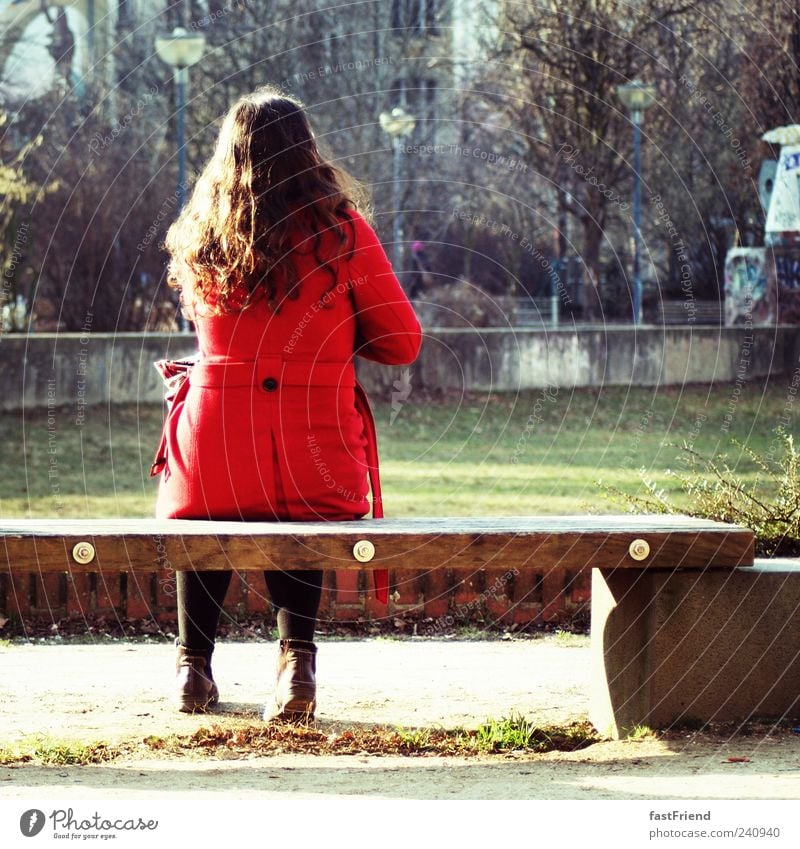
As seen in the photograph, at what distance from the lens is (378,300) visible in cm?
402

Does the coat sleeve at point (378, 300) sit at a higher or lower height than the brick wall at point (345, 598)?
higher

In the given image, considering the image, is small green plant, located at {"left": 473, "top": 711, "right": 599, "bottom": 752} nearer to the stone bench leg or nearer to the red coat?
the stone bench leg

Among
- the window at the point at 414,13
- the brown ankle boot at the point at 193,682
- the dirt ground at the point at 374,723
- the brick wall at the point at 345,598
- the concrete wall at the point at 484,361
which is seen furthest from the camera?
the window at the point at 414,13

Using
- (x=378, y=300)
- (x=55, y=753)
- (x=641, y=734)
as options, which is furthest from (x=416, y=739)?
(x=378, y=300)

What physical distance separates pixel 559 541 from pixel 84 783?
1.34 m

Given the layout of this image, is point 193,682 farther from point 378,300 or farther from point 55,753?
point 378,300

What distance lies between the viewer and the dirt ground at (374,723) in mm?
3447

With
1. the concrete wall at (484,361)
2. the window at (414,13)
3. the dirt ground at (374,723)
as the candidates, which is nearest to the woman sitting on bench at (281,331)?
the dirt ground at (374,723)

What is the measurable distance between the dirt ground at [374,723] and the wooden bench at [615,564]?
0.14 m

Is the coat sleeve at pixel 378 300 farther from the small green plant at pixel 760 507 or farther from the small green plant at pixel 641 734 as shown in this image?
the small green plant at pixel 760 507

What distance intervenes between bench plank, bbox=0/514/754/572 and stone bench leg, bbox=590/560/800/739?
0.14 meters

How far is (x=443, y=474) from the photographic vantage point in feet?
34.9

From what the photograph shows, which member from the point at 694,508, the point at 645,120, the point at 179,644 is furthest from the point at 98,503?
the point at 645,120

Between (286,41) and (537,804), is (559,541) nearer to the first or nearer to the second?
(537,804)
